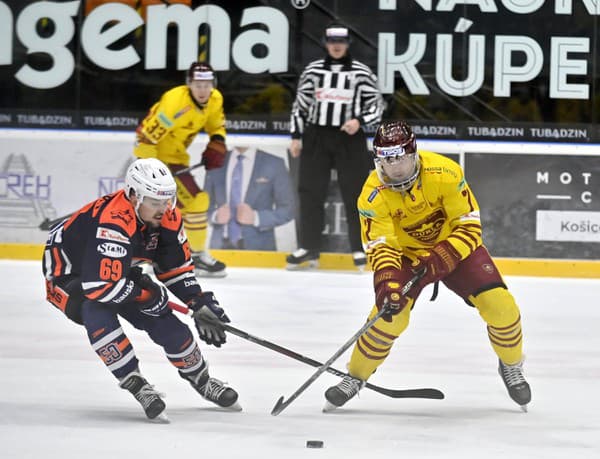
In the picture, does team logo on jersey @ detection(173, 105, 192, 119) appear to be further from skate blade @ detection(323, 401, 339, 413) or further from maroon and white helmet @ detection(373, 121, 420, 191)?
skate blade @ detection(323, 401, 339, 413)

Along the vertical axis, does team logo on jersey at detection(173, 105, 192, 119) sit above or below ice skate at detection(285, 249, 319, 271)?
above

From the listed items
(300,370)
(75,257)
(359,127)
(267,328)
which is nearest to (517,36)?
(359,127)

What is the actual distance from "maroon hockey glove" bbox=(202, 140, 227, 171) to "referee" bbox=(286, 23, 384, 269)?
1.65 ft

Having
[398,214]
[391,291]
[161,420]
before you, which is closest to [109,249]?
[161,420]

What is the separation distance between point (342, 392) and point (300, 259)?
3877 mm

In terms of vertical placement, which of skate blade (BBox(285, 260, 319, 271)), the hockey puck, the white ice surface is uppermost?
the hockey puck

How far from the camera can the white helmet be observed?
12.9 ft

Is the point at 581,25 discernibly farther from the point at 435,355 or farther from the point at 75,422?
the point at 75,422

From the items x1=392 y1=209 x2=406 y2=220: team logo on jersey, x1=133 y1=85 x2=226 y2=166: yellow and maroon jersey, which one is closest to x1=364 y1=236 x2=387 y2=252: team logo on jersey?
x1=392 y1=209 x2=406 y2=220: team logo on jersey

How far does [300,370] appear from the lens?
496cm

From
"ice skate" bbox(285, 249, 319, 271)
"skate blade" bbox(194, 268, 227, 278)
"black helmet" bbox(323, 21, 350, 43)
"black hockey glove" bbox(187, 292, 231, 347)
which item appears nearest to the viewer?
"black hockey glove" bbox(187, 292, 231, 347)

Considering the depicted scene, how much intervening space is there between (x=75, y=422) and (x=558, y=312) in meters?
3.35

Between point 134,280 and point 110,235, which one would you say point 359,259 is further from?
point 110,235

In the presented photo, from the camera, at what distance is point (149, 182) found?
12.9 feet
